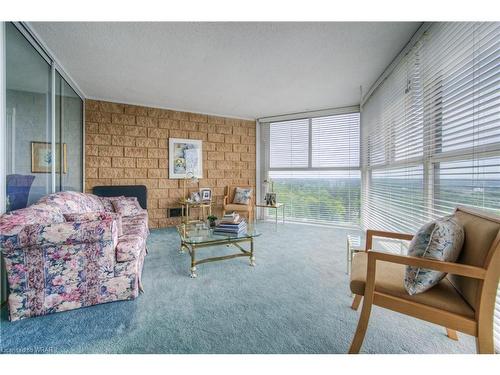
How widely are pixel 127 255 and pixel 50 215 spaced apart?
29.5 inches

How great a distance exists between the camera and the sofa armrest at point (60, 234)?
142cm

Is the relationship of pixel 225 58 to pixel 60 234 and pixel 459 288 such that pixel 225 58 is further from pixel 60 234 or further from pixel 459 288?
pixel 459 288

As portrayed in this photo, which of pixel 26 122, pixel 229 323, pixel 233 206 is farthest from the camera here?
pixel 233 206

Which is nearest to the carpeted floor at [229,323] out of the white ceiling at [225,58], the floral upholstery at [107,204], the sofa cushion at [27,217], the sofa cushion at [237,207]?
the sofa cushion at [27,217]

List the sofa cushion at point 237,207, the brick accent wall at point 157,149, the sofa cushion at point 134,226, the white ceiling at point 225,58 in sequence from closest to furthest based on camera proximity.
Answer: the white ceiling at point 225,58, the sofa cushion at point 134,226, the brick accent wall at point 157,149, the sofa cushion at point 237,207

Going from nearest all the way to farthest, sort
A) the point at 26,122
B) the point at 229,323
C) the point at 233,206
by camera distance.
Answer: the point at 229,323 < the point at 26,122 < the point at 233,206

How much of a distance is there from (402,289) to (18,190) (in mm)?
3107

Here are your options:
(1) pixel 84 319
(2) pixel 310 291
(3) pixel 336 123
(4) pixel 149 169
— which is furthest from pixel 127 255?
(3) pixel 336 123

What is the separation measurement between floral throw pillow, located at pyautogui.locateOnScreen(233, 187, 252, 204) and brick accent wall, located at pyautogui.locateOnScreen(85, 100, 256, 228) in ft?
1.26

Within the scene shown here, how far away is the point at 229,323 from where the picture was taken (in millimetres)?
1460

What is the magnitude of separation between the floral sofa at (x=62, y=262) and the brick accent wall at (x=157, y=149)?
2235 mm

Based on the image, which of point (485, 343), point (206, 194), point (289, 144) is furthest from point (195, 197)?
point (485, 343)

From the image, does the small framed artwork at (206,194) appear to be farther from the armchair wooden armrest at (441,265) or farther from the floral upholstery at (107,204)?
the armchair wooden armrest at (441,265)
